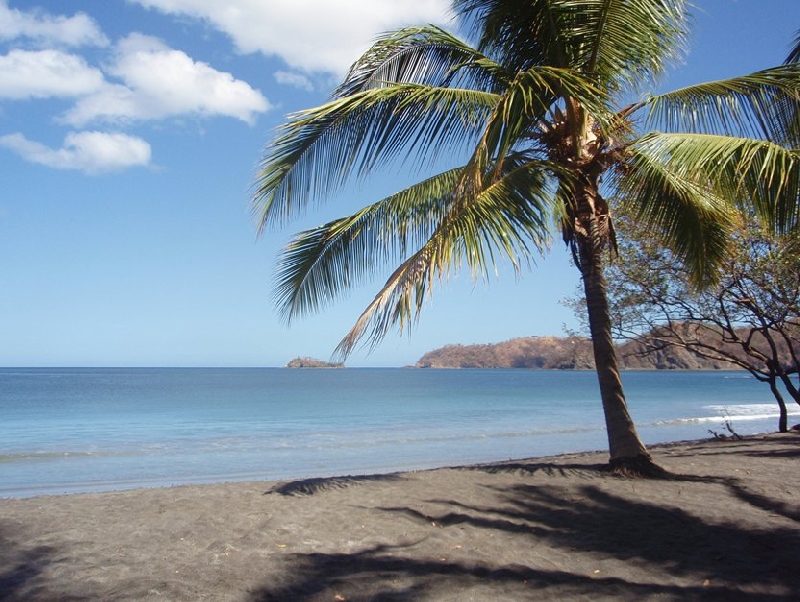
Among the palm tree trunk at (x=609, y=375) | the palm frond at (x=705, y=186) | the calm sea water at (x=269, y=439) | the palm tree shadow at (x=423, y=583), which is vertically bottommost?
the calm sea water at (x=269, y=439)

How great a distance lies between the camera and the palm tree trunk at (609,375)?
26.1 feet

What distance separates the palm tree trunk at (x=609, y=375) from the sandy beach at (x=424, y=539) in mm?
305

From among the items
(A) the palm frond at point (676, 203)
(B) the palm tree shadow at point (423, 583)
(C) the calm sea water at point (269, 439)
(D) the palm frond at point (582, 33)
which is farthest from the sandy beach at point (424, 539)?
(C) the calm sea water at point (269, 439)

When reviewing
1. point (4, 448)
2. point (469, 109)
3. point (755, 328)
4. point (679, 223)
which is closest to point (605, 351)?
point (679, 223)

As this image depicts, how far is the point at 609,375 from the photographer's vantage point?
26.2 ft

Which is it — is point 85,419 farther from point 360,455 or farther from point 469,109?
point 469,109

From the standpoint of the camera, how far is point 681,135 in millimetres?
6895

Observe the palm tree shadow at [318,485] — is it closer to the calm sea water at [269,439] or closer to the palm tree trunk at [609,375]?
the palm tree trunk at [609,375]

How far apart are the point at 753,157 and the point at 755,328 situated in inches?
310

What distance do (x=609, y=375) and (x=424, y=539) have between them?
324 centimetres

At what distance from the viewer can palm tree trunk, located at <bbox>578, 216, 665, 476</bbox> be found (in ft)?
26.1

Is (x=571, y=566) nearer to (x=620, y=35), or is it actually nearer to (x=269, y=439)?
(x=620, y=35)

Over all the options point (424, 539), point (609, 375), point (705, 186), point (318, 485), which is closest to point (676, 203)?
point (705, 186)

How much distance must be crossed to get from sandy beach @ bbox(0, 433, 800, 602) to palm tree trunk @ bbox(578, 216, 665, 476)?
0.31 m
